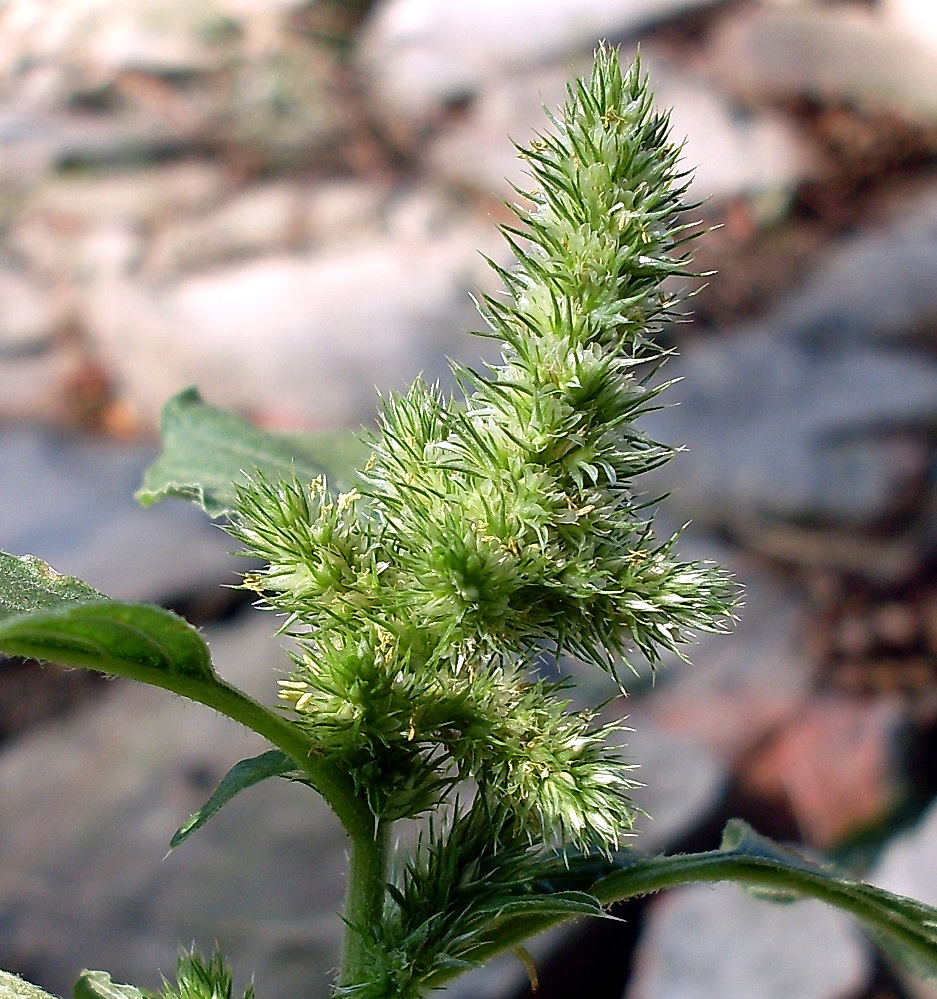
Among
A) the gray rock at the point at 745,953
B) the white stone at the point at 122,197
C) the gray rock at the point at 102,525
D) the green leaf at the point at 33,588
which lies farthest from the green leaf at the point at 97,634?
the white stone at the point at 122,197

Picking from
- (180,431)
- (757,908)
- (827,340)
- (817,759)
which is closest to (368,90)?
(827,340)

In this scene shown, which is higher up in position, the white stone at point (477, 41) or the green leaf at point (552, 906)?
the white stone at point (477, 41)

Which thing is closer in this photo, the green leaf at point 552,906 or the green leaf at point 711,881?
the green leaf at point 552,906

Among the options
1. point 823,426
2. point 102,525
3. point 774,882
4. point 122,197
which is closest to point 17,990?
point 774,882

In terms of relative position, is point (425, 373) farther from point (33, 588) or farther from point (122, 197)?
point (33, 588)

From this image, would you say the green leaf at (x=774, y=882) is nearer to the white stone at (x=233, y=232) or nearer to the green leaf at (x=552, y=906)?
the green leaf at (x=552, y=906)

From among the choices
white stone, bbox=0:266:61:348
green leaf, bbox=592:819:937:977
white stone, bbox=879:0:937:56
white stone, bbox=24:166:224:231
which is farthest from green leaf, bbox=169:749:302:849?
white stone, bbox=879:0:937:56

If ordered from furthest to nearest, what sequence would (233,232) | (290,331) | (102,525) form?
(233,232) → (290,331) → (102,525)
